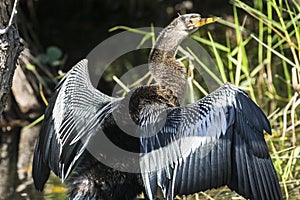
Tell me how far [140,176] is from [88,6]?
241 inches

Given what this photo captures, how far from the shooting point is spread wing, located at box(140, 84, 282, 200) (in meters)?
4.50

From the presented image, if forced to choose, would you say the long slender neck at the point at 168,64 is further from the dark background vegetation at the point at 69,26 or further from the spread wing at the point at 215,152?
the dark background vegetation at the point at 69,26

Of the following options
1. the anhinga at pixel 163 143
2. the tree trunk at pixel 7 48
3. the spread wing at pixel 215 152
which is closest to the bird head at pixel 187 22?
the anhinga at pixel 163 143

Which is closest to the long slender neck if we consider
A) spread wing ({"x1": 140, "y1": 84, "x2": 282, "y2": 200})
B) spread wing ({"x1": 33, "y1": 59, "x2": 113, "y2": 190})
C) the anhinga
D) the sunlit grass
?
the anhinga

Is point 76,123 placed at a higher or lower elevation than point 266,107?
higher

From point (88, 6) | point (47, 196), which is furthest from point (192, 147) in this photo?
point (88, 6)

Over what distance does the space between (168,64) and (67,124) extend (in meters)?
0.91

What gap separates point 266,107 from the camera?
732cm

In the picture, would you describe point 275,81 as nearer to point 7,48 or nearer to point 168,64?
point 168,64

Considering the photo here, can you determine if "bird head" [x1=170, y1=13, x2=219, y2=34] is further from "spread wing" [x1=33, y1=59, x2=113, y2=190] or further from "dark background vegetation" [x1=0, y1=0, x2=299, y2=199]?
"dark background vegetation" [x1=0, y1=0, x2=299, y2=199]

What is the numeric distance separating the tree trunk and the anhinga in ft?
1.83

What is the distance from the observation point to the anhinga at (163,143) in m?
4.51

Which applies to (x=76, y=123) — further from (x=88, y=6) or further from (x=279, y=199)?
(x=88, y=6)

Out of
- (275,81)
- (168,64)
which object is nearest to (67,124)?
(168,64)
